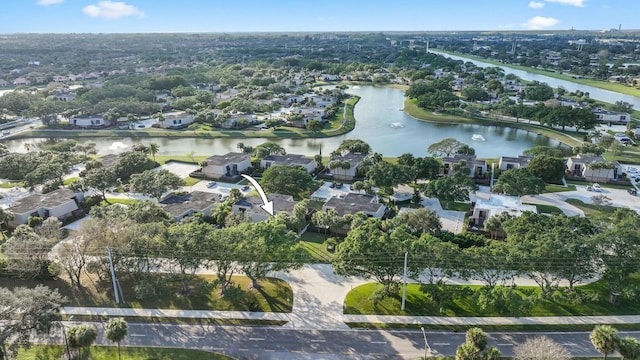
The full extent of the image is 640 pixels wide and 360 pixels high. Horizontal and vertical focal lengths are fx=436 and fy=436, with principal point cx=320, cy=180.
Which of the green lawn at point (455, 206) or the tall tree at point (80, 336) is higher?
the tall tree at point (80, 336)

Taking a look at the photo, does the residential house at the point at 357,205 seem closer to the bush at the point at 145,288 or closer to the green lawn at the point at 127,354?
the bush at the point at 145,288

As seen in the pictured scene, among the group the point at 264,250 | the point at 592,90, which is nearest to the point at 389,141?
the point at 264,250

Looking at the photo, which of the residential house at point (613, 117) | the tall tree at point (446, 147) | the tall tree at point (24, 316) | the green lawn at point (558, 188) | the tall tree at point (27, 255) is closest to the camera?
the tall tree at point (24, 316)

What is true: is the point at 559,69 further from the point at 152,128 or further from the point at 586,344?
the point at 586,344

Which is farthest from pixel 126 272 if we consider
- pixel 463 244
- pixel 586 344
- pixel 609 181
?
pixel 609 181

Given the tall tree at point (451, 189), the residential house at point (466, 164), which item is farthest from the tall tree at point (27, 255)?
the residential house at point (466, 164)

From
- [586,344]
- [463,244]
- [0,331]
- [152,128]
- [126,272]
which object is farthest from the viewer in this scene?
[152,128]

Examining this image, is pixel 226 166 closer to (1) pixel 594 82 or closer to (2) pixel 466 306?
(2) pixel 466 306

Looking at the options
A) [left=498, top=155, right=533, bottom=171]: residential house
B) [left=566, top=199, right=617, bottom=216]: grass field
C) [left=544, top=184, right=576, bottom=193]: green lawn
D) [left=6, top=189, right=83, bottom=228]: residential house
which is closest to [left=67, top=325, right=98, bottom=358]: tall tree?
[left=6, top=189, right=83, bottom=228]: residential house
